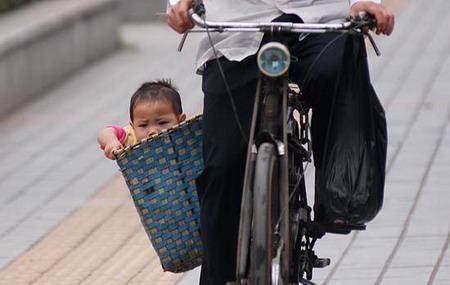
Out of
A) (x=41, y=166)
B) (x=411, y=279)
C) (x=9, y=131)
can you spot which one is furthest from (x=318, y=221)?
(x=9, y=131)

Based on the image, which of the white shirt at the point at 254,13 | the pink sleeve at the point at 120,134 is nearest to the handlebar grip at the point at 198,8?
the white shirt at the point at 254,13

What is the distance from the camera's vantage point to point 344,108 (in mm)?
4324

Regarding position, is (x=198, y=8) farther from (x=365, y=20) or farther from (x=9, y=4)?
(x=9, y=4)

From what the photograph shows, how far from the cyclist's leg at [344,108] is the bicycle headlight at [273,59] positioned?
0.28 meters

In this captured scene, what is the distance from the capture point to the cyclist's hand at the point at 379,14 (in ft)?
13.4

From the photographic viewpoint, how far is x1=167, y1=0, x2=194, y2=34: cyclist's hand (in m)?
4.14

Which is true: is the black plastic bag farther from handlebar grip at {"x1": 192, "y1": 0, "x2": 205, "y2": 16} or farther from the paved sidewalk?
the paved sidewalk

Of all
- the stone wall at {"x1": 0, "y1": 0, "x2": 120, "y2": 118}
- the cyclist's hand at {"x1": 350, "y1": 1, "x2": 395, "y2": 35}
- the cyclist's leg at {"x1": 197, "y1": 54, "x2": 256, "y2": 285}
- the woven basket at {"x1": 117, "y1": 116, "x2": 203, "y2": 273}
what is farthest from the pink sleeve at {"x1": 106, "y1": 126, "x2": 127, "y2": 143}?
the stone wall at {"x1": 0, "y1": 0, "x2": 120, "y2": 118}

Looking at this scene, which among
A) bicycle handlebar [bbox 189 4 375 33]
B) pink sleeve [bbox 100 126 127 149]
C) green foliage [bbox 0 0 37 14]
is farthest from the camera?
green foliage [bbox 0 0 37 14]

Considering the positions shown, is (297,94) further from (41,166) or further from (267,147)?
(41,166)

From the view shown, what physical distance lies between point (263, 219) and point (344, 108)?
0.54 m

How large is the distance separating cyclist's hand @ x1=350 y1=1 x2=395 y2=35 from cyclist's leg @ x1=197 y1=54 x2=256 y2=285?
420mm

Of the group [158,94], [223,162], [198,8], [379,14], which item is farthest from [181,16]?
[158,94]

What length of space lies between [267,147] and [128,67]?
8638 mm
